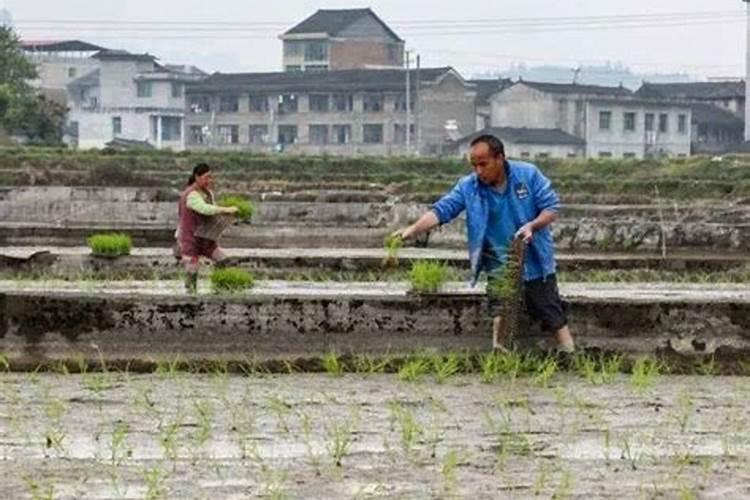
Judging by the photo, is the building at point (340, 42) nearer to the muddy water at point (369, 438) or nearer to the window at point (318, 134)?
the window at point (318, 134)

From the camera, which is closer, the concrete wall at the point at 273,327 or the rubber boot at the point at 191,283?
the concrete wall at the point at 273,327

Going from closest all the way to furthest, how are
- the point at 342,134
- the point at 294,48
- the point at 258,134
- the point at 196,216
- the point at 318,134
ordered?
the point at 196,216, the point at 342,134, the point at 318,134, the point at 258,134, the point at 294,48

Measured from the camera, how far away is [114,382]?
11.2m

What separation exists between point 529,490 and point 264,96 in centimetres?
8526

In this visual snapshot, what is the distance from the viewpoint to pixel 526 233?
11336 millimetres

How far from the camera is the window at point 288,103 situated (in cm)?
9119

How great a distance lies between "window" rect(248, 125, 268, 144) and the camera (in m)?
92.9

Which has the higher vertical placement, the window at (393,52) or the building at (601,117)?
the window at (393,52)

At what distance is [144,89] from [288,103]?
12960 millimetres

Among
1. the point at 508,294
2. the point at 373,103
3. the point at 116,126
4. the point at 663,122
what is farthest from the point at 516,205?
the point at 116,126

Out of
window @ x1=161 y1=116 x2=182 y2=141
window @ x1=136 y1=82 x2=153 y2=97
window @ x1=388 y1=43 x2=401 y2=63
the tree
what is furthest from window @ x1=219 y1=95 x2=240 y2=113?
window @ x1=388 y1=43 x2=401 y2=63

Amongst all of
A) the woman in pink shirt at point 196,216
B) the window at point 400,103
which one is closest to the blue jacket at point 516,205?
the woman in pink shirt at point 196,216

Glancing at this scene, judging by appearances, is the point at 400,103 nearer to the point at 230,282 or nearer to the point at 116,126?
the point at 116,126

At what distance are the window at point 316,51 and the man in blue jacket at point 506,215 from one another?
9331cm
